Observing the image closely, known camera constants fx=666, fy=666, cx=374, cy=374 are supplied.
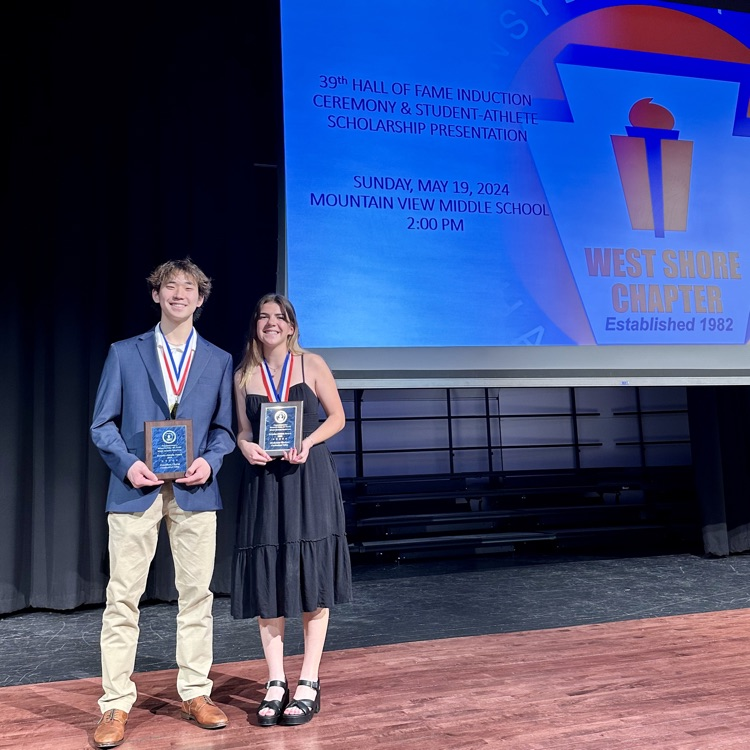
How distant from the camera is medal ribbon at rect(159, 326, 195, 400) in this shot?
6.84 ft

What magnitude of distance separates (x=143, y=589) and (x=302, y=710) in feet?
1.93

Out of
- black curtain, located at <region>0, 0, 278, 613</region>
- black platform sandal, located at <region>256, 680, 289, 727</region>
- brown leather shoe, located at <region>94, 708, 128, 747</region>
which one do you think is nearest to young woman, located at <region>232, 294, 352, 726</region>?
black platform sandal, located at <region>256, 680, 289, 727</region>

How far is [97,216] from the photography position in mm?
3973

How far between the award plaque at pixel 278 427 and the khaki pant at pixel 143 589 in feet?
1.04

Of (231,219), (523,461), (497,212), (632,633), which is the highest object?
(231,219)

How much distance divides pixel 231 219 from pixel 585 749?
3.39 metres

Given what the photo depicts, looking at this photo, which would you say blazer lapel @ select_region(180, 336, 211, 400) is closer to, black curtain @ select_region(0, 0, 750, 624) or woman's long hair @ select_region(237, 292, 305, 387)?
woman's long hair @ select_region(237, 292, 305, 387)

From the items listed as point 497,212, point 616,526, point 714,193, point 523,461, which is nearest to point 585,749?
point 497,212

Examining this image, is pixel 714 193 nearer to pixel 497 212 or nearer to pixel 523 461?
pixel 497 212

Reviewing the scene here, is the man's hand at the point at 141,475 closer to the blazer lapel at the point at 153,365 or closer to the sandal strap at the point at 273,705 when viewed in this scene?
the blazer lapel at the point at 153,365

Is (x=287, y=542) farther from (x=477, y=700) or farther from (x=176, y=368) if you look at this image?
(x=477, y=700)

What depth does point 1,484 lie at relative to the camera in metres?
3.72

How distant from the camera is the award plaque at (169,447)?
1939mm

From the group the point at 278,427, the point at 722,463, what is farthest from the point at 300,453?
the point at 722,463
